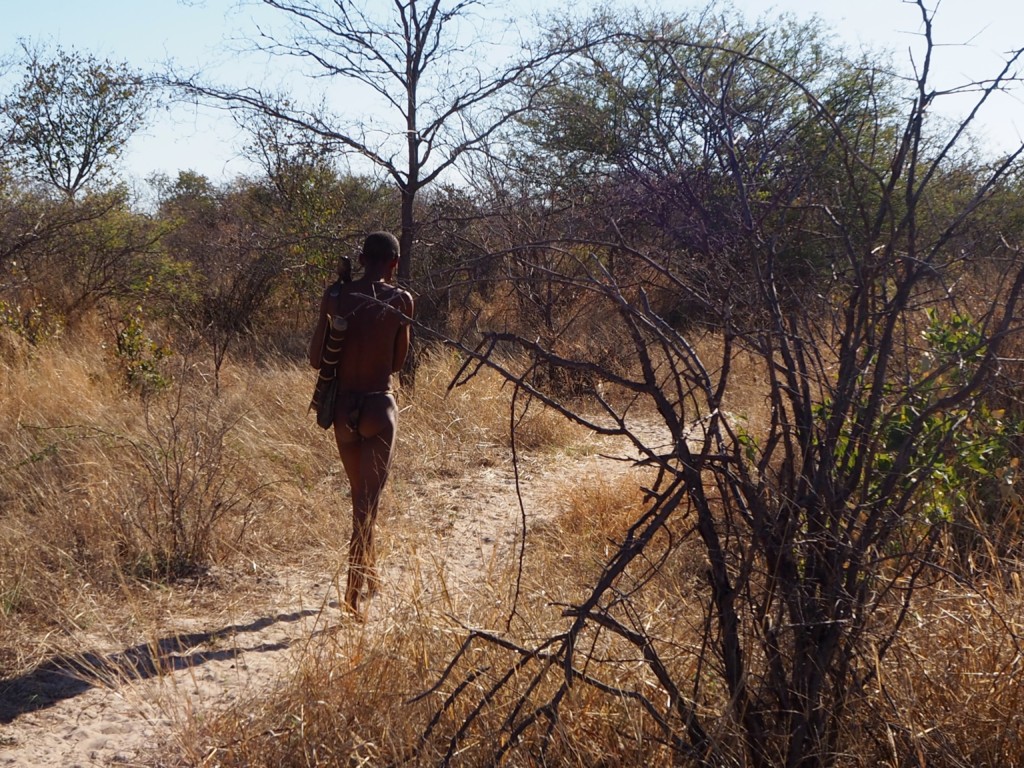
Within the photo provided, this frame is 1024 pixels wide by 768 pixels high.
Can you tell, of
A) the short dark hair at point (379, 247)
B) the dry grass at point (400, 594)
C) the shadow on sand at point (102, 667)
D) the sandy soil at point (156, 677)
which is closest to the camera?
the dry grass at point (400, 594)

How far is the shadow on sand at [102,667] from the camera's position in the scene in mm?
3232

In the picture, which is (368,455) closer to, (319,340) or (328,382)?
(328,382)

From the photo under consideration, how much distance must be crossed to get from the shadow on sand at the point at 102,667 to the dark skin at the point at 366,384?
65 cm

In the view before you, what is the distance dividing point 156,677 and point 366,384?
4.77 feet

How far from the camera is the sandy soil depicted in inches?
117

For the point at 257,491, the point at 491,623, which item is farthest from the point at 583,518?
the point at 491,623

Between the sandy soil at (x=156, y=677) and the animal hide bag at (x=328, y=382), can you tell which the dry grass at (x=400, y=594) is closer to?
the sandy soil at (x=156, y=677)

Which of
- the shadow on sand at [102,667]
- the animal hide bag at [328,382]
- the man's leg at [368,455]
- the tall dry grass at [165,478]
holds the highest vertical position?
the animal hide bag at [328,382]

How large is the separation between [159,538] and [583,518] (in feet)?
6.56

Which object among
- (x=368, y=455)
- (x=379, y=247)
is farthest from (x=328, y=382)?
(x=379, y=247)

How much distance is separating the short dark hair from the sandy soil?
1217 millimetres

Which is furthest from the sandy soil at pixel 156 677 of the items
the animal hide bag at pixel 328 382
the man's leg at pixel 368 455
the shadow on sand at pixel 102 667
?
the animal hide bag at pixel 328 382

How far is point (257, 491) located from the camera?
533cm

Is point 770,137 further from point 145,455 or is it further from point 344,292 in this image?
point 145,455
